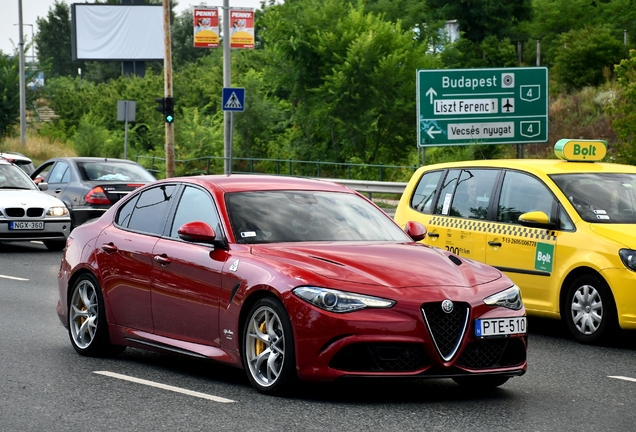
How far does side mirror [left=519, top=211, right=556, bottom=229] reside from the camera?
11016 mm

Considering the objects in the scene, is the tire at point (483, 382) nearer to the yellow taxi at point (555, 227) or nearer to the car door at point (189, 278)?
the car door at point (189, 278)

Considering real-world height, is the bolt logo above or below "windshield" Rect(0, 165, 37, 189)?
below

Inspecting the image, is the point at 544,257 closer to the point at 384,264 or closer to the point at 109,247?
the point at 384,264

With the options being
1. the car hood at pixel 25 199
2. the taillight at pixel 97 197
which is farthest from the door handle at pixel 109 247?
the taillight at pixel 97 197

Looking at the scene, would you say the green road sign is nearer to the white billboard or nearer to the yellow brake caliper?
the yellow brake caliper

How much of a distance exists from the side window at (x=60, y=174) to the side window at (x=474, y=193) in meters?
11.2

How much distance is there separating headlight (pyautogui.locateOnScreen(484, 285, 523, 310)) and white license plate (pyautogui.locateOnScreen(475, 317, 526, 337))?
90 mm

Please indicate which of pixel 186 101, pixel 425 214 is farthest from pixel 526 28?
pixel 425 214

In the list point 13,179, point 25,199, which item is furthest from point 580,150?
point 13,179

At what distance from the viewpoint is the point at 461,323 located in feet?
24.4

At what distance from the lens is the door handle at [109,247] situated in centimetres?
927

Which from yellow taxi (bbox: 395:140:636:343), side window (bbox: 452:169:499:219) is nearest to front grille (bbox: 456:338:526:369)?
yellow taxi (bbox: 395:140:636:343)

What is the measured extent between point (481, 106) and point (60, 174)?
880 centimetres

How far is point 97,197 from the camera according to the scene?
21359mm
